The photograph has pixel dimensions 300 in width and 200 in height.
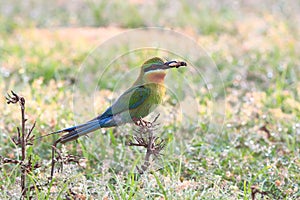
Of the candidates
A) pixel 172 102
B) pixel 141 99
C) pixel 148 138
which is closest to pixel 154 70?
pixel 141 99

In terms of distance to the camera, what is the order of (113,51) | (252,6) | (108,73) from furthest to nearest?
(252,6) → (113,51) → (108,73)

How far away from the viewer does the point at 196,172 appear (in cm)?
356

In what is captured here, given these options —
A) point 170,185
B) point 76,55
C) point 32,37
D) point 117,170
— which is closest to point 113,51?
point 76,55

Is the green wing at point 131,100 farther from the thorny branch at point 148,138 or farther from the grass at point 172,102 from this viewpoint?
the grass at point 172,102

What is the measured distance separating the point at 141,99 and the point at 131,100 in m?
0.06

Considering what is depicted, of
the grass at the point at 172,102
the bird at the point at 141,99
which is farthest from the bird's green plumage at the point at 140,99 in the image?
the grass at the point at 172,102

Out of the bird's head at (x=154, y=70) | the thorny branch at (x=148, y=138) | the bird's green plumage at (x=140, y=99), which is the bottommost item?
the thorny branch at (x=148, y=138)

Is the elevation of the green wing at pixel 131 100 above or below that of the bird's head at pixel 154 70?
below

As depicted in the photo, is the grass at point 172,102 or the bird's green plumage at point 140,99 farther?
the grass at point 172,102

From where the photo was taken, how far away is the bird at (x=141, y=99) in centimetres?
310

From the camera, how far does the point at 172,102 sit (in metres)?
4.64

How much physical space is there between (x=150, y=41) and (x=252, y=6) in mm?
2075

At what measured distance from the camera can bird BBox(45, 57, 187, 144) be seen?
3.10 metres

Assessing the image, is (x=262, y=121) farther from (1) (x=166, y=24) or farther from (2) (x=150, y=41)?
(1) (x=166, y=24)
